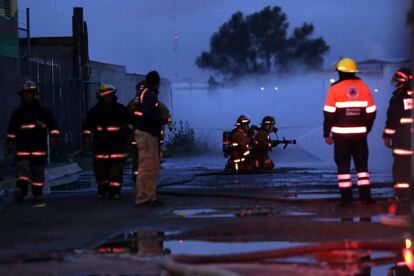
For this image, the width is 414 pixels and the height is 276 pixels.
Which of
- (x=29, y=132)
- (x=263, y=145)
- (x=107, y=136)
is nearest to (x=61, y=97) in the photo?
(x=263, y=145)

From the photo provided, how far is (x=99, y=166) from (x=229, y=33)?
4276 centimetres

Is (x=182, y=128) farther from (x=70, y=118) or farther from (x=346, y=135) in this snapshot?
(x=346, y=135)

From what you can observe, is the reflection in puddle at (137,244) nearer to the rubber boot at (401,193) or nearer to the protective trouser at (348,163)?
the protective trouser at (348,163)

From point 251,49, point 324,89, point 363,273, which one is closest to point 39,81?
point 363,273

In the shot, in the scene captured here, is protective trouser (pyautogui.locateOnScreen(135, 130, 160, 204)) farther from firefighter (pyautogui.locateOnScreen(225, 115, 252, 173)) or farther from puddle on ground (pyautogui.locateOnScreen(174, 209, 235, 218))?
firefighter (pyautogui.locateOnScreen(225, 115, 252, 173))

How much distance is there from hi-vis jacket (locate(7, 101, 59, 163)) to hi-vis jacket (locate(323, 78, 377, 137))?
4.14 m

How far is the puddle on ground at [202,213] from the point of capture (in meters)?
9.89

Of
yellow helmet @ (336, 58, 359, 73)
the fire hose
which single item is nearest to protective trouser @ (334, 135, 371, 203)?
yellow helmet @ (336, 58, 359, 73)

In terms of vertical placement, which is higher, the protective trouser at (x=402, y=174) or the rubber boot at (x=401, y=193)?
the protective trouser at (x=402, y=174)

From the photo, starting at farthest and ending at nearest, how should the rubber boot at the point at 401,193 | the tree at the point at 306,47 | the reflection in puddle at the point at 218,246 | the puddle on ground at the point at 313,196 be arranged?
the tree at the point at 306,47, the puddle on ground at the point at 313,196, the rubber boot at the point at 401,193, the reflection in puddle at the point at 218,246

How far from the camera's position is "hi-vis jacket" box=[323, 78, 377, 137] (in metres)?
10.5

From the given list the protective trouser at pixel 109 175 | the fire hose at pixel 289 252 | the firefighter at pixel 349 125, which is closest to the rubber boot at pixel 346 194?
the firefighter at pixel 349 125

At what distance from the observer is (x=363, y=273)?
645 cm

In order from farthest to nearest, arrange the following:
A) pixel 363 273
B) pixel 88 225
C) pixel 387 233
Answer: pixel 88 225, pixel 387 233, pixel 363 273
